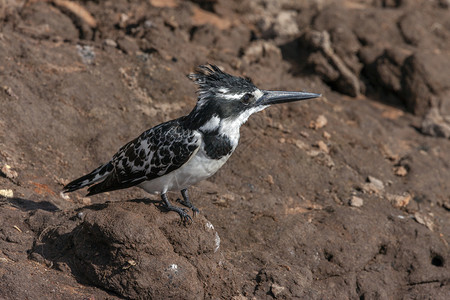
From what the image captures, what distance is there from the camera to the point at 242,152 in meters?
7.55

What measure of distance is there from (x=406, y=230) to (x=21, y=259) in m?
4.13

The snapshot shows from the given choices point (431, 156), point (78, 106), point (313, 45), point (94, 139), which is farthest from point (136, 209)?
point (313, 45)

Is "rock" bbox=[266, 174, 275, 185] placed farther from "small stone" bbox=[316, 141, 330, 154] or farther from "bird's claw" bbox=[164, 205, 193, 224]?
"bird's claw" bbox=[164, 205, 193, 224]

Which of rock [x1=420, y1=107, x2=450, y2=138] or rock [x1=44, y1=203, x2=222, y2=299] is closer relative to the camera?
rock [x1=44, y1=203, x2=222, y2=299]

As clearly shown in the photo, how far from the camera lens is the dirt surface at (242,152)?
16.1ft

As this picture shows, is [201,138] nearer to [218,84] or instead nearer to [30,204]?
[218,84]

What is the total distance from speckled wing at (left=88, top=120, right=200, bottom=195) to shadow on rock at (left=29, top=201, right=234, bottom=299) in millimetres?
427

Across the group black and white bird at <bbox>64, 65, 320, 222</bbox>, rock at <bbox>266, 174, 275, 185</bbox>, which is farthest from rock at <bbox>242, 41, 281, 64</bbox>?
black and white bird at <bbox>64, 65, 320, 222</bbox>

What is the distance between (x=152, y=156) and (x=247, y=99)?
1025mm

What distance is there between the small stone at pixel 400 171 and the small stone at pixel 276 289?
3510 millimetres

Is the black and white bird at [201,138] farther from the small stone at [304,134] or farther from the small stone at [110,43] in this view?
the small stone at [110,43]

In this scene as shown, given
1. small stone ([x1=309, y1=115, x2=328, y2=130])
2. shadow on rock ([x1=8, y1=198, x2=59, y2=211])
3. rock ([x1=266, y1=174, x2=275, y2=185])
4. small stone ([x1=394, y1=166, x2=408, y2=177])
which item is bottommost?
small stone ([x1=394, y1=166, x2=408, y2=177])

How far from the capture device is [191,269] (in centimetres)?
484

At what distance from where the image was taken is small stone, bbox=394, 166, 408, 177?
26.2 ft
